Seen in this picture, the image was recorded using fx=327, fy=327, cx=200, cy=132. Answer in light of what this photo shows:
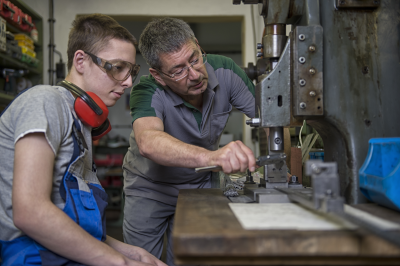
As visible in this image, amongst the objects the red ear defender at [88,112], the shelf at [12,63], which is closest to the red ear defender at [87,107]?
the red ear defender at [88,112]

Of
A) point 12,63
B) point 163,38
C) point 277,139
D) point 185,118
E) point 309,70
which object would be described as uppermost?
point 12,63

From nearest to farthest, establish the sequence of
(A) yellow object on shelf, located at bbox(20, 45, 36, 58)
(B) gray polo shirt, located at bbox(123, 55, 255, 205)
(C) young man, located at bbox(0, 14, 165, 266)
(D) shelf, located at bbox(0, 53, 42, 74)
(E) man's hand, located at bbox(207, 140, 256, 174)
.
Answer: (C) young man, located at bbox(0, 14, 165, 266)
(E) man's hand, located at bbox(207, 140, 256, 174)
(B) gray polo shirt, located at bbox(123, 55, 255, 205)
(D) shelf, located at bbox(0, 53, 42, 74)
(A) yellow object on shelf, located at bbox(20, 45, 36, 58)

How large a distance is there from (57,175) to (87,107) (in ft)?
0.80

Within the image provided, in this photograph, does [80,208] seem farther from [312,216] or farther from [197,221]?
[312,216]

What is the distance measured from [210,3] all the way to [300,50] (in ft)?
9.74

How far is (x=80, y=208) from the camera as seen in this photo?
1008mm

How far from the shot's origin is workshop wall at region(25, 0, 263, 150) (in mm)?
3650

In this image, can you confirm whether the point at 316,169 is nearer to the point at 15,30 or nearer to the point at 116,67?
the point at 116,67

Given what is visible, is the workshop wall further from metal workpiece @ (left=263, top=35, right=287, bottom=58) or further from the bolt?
the bolt

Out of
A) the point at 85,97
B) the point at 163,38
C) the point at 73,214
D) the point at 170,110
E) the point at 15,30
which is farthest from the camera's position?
the point at 15,30

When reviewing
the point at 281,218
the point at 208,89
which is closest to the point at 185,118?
the point at 208,89

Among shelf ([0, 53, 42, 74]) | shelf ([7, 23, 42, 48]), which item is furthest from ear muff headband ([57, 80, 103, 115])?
shelf ([7, 23, 42, 48])

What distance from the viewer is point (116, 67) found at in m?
1.27

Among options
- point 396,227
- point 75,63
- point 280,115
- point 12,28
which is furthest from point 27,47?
point 396,227
